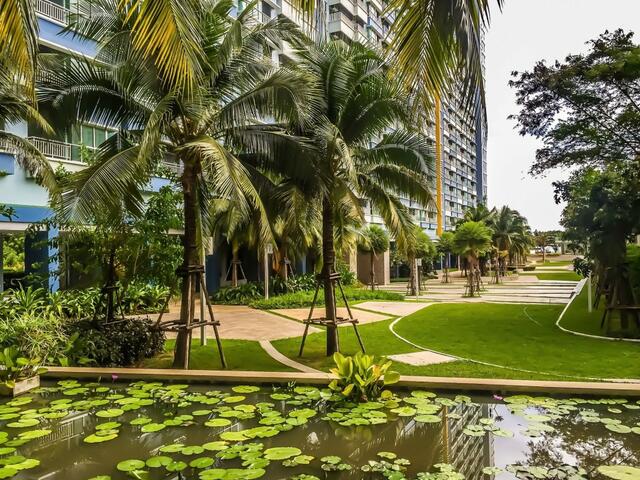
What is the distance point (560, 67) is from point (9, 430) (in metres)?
15.5

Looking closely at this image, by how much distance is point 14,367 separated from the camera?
645 cm

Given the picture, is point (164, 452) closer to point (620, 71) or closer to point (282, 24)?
point (282, 24)

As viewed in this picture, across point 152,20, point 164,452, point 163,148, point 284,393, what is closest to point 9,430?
point 164,452

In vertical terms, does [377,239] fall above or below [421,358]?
above

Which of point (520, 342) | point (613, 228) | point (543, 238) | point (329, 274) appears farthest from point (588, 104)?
point (543, 238)

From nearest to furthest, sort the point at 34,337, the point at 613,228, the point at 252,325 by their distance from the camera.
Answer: the point at 34,337
the point at 613,228
the point at 252,325

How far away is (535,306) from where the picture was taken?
61.0ft

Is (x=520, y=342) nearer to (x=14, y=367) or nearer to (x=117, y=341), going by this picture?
(x=117, y=341)

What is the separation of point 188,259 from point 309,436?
466cm

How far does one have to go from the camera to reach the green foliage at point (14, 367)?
6383 millimetres

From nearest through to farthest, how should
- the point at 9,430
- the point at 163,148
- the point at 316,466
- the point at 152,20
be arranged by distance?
the point at 152,20 < the point at 316,466 < the point at 9,430 < the point at 163,148

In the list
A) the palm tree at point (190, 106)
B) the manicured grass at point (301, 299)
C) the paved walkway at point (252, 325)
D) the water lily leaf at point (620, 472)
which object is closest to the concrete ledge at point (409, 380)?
the palm tree at point (190, 106)

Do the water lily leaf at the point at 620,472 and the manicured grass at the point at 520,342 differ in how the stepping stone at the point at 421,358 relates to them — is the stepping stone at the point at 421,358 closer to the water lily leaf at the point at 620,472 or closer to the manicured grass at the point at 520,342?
the manicured grass at the point at 520,342

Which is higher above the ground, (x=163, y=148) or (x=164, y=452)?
(x=163, y=148)
